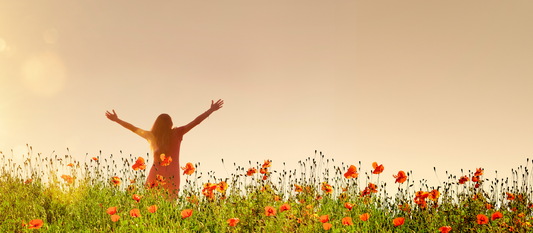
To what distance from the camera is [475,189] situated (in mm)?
5188

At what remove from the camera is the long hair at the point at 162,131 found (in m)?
6.78

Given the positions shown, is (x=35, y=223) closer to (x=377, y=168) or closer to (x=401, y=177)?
(x=377, y=168)

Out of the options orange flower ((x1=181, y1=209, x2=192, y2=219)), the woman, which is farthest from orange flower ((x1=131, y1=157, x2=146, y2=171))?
orange flower ((x1=181, y1=209, x2=192, y2=219))

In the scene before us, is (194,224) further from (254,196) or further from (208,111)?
(208,111)

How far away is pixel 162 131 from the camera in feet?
22.6

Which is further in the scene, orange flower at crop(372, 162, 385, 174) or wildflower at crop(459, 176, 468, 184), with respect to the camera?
wildflower at crop(459, 176, 468, 184)

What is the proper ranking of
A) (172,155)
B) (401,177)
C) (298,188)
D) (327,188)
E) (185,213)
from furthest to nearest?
(172,155) → (298,188) → (327,188) → (401,177) → (185,213)

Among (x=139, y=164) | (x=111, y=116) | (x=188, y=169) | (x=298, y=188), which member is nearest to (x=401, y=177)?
(x=298, y=188)

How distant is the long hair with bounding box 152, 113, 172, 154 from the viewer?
6.78 m

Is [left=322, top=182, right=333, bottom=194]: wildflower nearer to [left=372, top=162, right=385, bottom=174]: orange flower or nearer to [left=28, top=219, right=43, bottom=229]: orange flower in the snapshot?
[left=372, top=162, right=385, bottom=174]: orange flower

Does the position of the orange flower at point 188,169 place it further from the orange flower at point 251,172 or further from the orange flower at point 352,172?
the orange flower at point 352,172

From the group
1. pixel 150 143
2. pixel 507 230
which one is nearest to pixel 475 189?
pixel 507 230

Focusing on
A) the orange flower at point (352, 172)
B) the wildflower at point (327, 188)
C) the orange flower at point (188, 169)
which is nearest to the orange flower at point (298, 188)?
the wildflower at point (327, 188)

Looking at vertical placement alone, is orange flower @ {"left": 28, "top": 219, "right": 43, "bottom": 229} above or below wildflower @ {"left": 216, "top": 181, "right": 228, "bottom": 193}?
below
